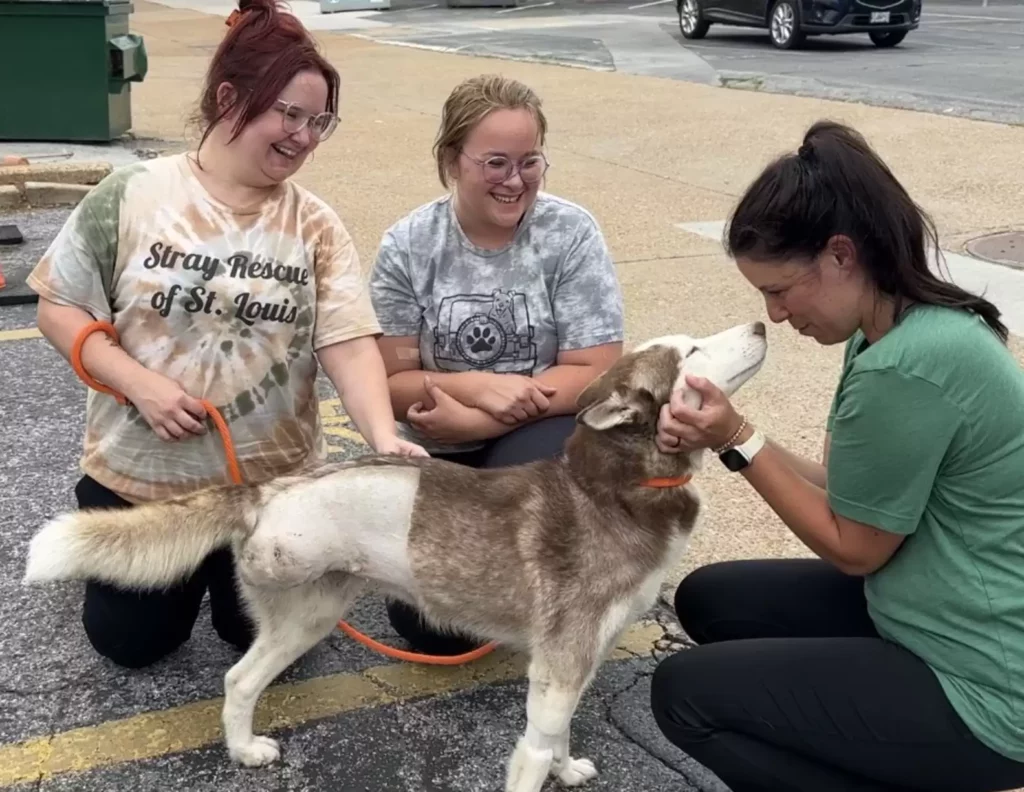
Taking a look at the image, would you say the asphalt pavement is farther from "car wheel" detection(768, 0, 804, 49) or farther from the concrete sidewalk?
the concrete sidewalk

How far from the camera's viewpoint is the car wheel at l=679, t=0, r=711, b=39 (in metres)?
23.1

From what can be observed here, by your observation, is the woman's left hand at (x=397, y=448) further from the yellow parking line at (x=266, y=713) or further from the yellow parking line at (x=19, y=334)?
the yellow parking line at (x=19, y=334)

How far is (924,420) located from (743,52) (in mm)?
19547

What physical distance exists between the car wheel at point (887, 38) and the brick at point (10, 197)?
16.8m

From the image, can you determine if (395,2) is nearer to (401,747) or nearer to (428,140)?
(428,140)

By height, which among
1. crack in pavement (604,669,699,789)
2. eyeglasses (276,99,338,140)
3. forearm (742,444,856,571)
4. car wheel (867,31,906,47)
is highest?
eyeglasses (276,99,338,140)

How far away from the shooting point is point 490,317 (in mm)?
3480

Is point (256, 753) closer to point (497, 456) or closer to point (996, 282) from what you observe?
point (497, 456)

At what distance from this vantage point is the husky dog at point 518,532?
2.63 meters

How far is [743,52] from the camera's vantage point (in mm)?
20391

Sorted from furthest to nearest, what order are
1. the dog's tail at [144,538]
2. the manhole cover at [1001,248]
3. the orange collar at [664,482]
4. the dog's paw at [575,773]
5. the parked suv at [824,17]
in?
1. the parked suv at [824,17]
2. the manhole cover at [1001,248]
3. the dog's paw at [575,773]
4. the orange collar at [664,482]
5. the dog's tail at [144,538]

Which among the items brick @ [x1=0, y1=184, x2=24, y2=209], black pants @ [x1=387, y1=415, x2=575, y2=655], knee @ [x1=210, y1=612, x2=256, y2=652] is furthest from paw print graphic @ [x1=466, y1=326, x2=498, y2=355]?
brick @ [x1=0, y1=184, x2=24, y2=209]

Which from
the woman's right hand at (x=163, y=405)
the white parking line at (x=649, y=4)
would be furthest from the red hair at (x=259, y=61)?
the white parking line at (x=649, y=4)

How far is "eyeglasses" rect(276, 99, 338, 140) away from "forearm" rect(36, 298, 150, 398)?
760 millimetres
